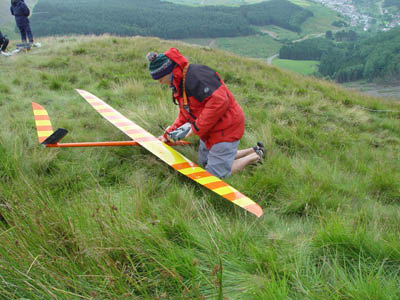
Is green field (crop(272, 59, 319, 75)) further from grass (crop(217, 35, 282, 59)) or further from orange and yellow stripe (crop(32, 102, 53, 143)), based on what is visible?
orange and yellow stripe (crop(32, 102, 53, 143))

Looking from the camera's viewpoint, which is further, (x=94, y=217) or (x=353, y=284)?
Answer: (x=94, y=217)

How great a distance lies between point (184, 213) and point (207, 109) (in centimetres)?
139

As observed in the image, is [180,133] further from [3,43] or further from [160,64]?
[3,43]

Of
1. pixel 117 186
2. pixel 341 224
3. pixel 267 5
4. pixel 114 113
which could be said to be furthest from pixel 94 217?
pixel 267 5

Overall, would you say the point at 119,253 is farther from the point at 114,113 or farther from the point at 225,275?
the point at 114,113

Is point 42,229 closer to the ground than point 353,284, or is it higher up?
higher up

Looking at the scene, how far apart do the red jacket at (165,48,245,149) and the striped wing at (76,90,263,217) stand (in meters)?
0.47

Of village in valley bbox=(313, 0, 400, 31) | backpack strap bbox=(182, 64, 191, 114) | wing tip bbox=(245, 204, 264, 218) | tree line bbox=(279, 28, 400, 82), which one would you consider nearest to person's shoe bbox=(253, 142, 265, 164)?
backpack strap bbox=(182, 64, 191, 114)

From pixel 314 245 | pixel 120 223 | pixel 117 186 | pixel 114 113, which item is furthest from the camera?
pixel 114 113

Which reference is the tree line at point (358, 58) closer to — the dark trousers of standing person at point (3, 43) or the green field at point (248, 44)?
the green field at point (248, 44)

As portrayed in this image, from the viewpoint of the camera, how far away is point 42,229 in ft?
5.85

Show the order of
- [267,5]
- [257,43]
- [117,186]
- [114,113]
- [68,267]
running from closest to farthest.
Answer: [68,267] → [117,186] → [114,113] → [257,43] → [267,5]

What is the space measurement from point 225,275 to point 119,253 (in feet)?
2.33

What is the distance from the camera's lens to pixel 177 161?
137 inches
